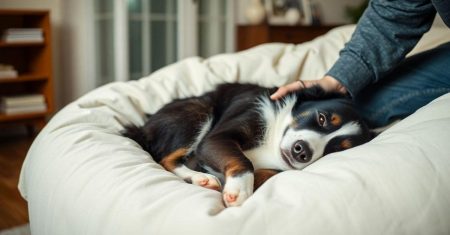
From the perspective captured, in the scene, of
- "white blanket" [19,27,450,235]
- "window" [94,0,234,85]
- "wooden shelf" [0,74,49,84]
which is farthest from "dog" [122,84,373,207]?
"window" [94,0,234,85]

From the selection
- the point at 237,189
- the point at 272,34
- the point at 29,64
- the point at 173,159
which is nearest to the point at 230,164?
the point at 237,189

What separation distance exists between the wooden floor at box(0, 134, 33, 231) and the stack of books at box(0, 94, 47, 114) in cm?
26

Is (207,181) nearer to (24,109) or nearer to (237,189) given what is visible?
(237,189)

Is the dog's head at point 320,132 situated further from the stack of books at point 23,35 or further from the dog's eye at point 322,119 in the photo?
the stack of books at point 23,35

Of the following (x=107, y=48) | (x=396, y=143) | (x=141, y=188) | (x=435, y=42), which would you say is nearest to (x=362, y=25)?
(x=435, y=42)

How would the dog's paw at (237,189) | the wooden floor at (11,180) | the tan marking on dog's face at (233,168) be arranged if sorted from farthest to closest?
the wooden floor at (11,180), the tan marking on dog's face at (233,168), the dog's paw at (237,189)

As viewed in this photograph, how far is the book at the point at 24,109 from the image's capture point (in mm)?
3678

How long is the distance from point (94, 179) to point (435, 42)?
172 centimetres

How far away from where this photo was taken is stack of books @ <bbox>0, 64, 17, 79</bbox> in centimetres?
360

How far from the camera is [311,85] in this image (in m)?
1.54

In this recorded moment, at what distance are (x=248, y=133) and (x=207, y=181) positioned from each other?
0.75 feet

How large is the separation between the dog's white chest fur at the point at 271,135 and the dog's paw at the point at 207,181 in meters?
0.17

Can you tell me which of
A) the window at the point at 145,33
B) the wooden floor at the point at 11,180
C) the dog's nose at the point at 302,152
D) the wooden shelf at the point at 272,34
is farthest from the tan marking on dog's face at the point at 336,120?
the wooden shelf at the point at 272,34

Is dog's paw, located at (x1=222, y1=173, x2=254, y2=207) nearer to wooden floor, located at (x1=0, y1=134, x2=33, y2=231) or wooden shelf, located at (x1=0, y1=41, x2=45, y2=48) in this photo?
wooden floor, located at (x1=0, y1=134, x2=33, y2=231)
